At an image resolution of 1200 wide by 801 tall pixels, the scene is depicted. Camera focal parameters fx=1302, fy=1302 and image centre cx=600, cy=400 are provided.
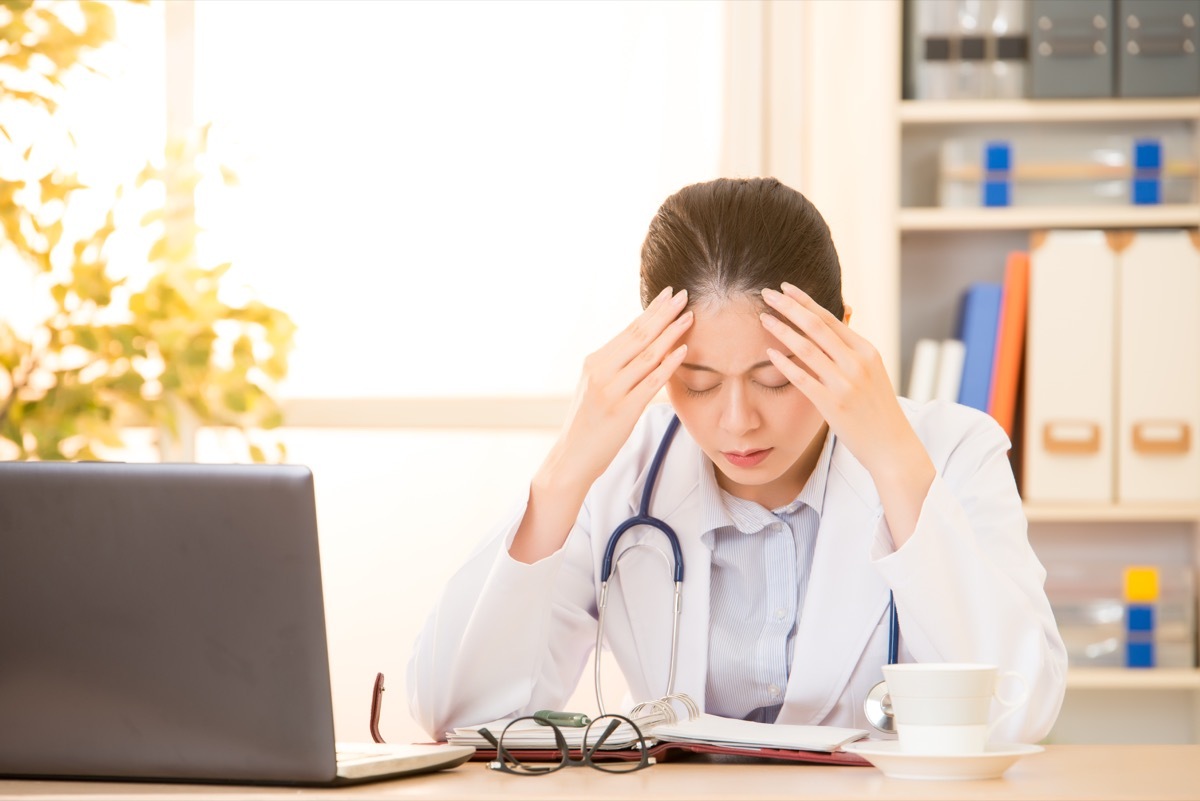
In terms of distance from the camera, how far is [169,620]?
97 centimetres

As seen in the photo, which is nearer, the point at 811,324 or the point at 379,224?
the point at 811,324

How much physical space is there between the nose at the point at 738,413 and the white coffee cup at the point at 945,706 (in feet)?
1.48

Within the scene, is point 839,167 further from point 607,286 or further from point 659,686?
point 659,686

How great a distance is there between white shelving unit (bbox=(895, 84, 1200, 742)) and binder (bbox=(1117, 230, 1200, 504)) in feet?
0.30

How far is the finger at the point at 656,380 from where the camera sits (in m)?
1.46

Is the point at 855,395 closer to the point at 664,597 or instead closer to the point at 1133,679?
the point at 664,597

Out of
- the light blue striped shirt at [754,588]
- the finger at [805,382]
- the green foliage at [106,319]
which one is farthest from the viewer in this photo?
the green foliage at [106,319]

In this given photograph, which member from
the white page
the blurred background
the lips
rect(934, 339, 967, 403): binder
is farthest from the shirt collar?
the blurred background

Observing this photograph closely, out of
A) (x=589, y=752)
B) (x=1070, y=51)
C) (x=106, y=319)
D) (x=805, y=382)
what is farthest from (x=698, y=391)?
(x=106, y=319)

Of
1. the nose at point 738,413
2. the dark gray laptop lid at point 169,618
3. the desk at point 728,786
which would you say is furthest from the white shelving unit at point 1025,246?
→ the dark gray laptop lid at point 169,618

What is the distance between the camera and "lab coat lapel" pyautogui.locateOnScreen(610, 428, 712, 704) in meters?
1.56

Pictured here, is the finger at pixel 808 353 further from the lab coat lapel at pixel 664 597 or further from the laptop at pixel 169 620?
the laptop at pixel 169 620

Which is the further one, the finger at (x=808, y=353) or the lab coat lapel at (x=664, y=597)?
the lab coat lapel at (x=664, y=597)

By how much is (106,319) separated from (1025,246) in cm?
197
